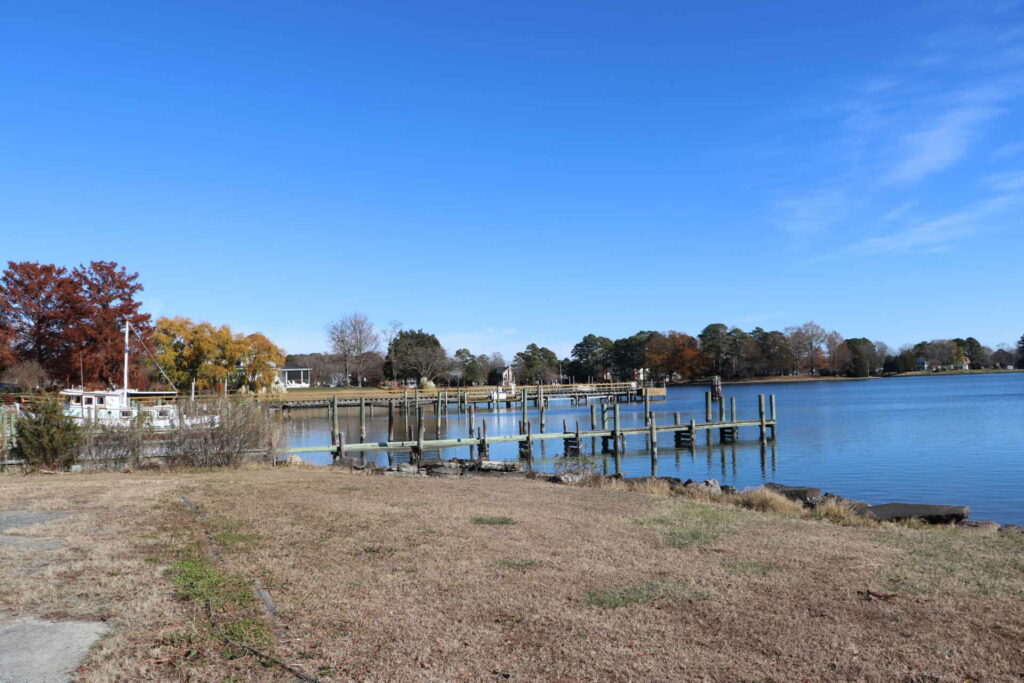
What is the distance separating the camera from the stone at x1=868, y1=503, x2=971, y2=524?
14875 mm

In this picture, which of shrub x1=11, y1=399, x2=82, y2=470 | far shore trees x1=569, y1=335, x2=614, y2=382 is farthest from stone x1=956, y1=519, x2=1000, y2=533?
far shore trees x1=569, y1=335, x2=614, y2=382

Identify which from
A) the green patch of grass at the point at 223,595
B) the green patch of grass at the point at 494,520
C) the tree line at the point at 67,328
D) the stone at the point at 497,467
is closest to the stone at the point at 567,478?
the stone at the point at 497,467

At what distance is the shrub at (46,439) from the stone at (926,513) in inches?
787

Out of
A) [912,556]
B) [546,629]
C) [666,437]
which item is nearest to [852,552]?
[912,556]

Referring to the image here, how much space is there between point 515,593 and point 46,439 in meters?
17.1

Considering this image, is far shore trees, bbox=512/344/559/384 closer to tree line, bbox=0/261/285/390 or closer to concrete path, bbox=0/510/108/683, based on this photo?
tree line, bbox=0/261/285/390

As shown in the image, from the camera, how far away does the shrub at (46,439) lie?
63.5 feet

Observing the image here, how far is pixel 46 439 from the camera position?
19.4 meters

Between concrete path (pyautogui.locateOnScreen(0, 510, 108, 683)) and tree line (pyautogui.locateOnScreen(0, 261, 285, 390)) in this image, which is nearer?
concrete path (pyautogui.locateOnScreen(0, 510, 108, 683))

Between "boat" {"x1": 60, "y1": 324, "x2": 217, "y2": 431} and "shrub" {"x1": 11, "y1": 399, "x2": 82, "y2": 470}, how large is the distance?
855 millimetres

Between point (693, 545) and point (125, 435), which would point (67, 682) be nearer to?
point (693, 545)

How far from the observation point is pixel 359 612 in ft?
22.3

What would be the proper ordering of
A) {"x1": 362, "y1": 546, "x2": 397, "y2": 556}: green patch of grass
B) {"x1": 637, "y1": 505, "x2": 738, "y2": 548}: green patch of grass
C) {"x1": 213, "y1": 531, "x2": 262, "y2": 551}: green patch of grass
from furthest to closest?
1. {"x1": 637, "y1": 505, "x2": 738, "y2": 548}: green patch of grass
2. {"x1": 213, "y1": 531, "x2": 262, "y2": 551}: green patch of grass
3. {"x1": 362, "y1": 546, "x2": 397, "y2": 556}: green patch of grass

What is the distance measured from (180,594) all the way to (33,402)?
1673 cm
